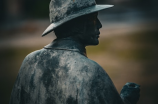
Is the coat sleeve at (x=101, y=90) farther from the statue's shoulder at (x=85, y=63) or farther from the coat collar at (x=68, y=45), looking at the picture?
the coat collar at (x=68, y=45)

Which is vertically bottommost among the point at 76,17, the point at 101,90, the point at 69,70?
the point at 101,90

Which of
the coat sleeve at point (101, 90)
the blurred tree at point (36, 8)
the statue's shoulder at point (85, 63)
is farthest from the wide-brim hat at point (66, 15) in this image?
the blurred tree at point (36, 8)

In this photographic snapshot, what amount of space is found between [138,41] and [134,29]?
2534mm

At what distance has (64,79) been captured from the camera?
2.04 metres

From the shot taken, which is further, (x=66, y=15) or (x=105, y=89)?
(x=66, y=15)

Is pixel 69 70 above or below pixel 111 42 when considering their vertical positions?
above

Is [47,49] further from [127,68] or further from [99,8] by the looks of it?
[127,68]

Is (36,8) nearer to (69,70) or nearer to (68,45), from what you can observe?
(68,45)

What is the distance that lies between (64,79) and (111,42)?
10.3 meters

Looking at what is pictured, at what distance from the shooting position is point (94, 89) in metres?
1.98

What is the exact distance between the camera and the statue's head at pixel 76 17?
2098mm

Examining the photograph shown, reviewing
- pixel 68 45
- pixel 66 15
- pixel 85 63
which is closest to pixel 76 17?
pixel 66 15

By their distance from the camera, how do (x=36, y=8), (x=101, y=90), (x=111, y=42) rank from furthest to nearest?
(x=36, y=8), (x=111, y=42), (x=101, y=90)

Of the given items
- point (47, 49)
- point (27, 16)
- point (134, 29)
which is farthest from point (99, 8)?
point (27, 16)
